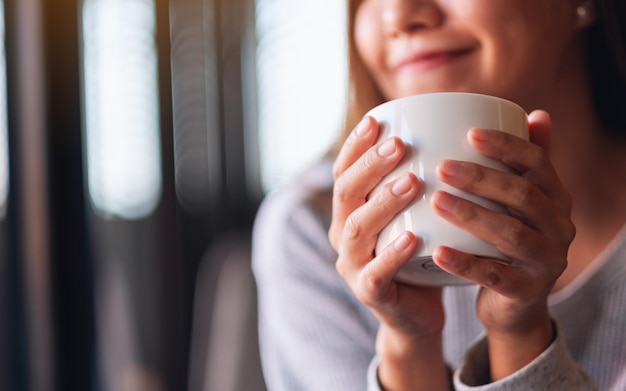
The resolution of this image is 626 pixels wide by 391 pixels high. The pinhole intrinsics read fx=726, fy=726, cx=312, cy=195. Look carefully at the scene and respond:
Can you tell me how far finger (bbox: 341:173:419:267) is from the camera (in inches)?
18.6

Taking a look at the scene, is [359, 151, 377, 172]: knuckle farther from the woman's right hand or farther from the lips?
the lips

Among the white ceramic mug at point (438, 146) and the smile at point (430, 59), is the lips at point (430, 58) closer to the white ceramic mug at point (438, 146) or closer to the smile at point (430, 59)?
the smile at point (430, 59)

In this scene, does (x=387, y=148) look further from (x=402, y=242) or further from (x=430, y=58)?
(x=430, y=58)

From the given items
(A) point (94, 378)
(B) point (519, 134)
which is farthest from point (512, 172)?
(A) point (94, 378)

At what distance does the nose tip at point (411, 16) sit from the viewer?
0.68 m

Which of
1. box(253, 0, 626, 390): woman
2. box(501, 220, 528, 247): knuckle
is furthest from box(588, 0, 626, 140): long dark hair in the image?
box(501, 220, 528, 247): knuckle

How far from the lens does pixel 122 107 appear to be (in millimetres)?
1521

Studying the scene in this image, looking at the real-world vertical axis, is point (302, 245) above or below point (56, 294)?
above

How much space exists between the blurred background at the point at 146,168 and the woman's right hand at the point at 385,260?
0.41m

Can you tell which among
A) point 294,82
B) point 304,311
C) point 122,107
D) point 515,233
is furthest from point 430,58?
point 294,82

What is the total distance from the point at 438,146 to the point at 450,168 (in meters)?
0.02

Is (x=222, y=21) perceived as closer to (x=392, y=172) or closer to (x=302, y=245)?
(x=302, y=245)

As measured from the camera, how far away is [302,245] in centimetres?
96

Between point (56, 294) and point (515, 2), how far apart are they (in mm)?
890
